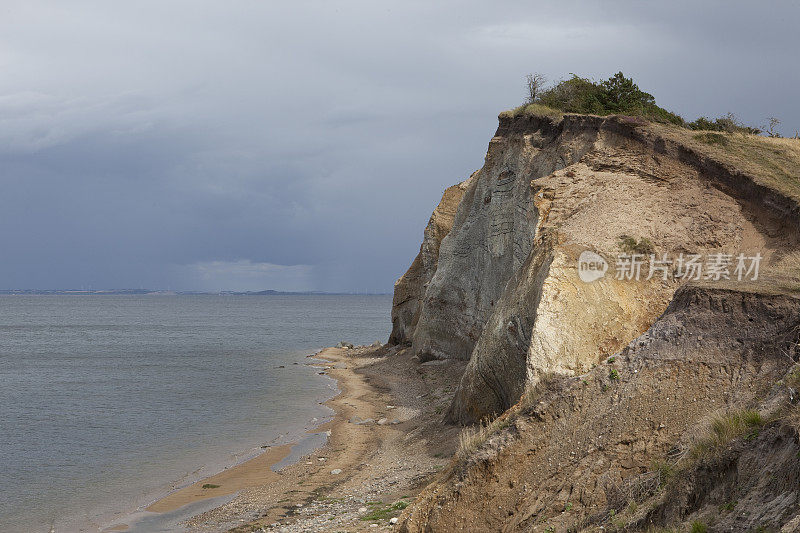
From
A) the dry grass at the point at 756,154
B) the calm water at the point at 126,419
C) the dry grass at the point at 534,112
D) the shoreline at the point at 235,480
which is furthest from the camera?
the dry grass at the point at 534,112

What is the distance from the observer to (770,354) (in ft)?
33.1

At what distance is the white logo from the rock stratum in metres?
0.12

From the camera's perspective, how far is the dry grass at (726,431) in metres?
8.05

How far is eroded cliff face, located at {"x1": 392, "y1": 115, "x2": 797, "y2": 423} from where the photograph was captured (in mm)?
14922

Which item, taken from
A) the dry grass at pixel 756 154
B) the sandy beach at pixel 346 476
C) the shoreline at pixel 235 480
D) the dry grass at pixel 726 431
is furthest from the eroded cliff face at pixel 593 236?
the dry grass at pixel 726 431

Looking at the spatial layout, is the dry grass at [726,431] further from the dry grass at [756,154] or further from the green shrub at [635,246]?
the dry grass at [756,154]

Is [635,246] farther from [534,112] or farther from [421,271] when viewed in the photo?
[421,271]

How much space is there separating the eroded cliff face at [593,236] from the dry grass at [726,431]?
557cm

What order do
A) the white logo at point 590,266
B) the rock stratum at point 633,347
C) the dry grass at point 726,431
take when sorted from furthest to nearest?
the white logo at point 590,266 < the rock stratum at point 633,347 < the dry grass at point 726,431

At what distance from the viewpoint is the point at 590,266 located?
52.1 ft

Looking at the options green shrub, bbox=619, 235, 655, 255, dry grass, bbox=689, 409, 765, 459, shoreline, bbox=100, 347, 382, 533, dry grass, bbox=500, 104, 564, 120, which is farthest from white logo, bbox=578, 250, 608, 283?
dry grass, bbox=500, 104, 564, 120

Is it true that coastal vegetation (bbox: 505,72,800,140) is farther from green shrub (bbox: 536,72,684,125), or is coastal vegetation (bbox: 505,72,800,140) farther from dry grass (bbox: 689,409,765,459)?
dry grass (bbox: 689,409,765,459)

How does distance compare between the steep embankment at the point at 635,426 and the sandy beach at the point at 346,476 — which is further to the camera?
the sandy beach at the point at 346,476

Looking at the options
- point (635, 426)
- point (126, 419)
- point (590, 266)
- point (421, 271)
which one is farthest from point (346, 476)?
point (421, 271)
